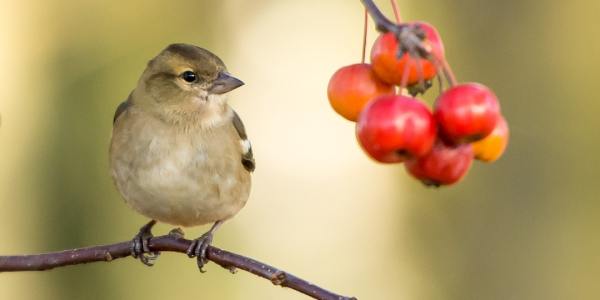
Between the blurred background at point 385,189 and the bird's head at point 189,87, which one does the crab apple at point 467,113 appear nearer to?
the bird's head at point 189,87

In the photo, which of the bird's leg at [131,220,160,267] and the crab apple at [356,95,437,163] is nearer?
the crab apple at [356,95,437,163]

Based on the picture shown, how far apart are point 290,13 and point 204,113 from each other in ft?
30.9

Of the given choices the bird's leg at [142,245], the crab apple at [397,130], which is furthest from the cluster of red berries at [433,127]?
the bird's leg at [142,245]

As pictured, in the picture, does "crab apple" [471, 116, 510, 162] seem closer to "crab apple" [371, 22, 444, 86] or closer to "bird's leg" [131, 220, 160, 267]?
"crab apple" [371, 22, 444, 86]

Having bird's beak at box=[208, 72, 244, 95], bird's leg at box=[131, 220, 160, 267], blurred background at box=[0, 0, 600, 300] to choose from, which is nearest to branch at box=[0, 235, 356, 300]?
bird's leg at box=[131, 220, 160, 267]

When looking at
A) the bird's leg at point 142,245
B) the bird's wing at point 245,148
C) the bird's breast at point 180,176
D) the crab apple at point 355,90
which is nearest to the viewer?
the crab apple at point 355,90

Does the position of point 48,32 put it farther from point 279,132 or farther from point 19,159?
point 279,132

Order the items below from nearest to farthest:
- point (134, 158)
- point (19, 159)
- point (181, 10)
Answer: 1. point (134, 158)
2. point (19, 159)
3. point (181, 10)

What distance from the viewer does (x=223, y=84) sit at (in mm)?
4887

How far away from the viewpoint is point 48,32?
11.5 m

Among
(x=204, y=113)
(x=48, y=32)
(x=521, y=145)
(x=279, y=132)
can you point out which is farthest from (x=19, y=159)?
(x=204, y=113)

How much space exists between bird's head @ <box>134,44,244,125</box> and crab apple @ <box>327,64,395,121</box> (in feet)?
6.52

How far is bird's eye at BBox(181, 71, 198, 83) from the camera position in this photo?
4.96 m

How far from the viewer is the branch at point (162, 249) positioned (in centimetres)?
318
